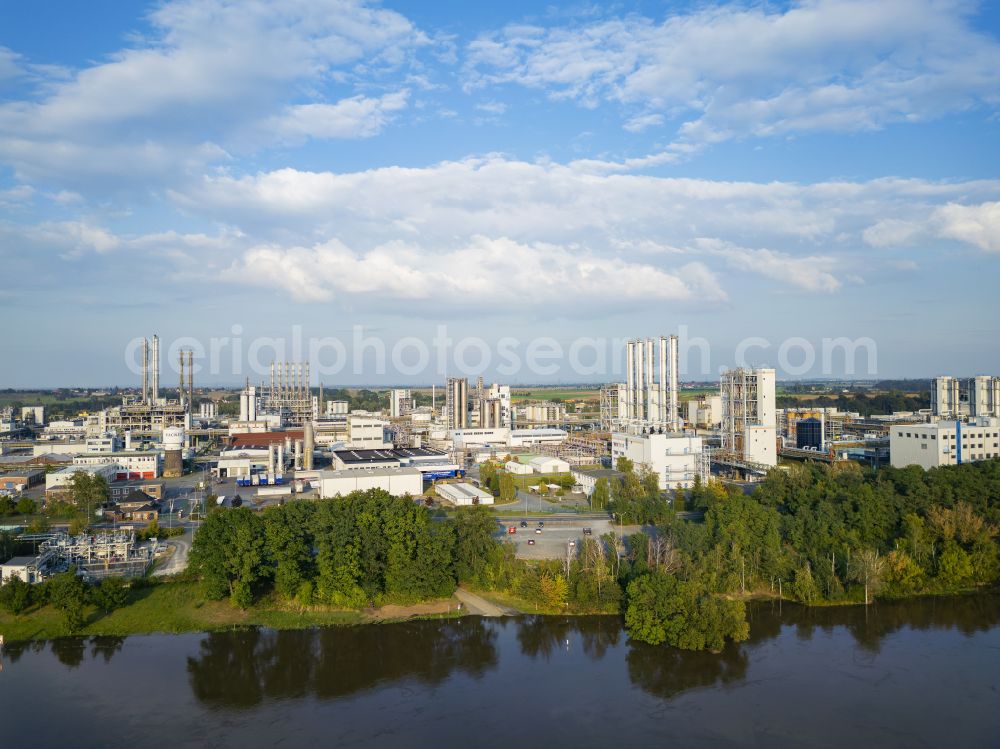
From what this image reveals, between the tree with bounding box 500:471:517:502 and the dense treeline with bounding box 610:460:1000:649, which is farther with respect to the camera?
the tree with bounding box 500:471:517:502

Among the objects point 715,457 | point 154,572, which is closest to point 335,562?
point 154,572

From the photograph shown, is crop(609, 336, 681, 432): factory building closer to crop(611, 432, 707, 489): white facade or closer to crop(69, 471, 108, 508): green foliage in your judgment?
crop(611, 432, 707, 489): white facade

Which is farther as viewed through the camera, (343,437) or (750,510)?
(343,437)

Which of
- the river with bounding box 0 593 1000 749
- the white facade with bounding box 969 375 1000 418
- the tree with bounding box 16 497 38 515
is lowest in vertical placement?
the river with bounding box 0 593 1000 749

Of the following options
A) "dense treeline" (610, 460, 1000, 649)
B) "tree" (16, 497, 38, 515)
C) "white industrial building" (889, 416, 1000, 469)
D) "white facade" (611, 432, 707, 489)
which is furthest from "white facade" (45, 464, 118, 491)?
"white industrial building" (889, 416, 1000, 469)

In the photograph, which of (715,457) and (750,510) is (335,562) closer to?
(750,510)

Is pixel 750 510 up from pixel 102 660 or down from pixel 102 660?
up

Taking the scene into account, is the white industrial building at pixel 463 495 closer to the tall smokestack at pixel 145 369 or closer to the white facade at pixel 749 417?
the white facade at pixel 749 417
